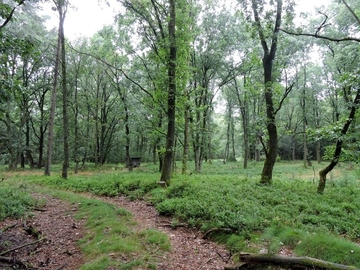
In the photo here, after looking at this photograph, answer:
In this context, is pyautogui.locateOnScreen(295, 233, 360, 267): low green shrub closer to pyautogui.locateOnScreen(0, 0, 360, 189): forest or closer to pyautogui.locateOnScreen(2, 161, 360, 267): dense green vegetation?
pyautogui.locateOnScreen(2, 161, 360, 267): dense green vegetation

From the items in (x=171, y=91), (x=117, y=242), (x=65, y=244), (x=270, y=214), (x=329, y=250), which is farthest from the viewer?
(x=171, y=91)

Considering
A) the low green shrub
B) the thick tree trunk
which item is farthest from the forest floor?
the thick tree trunk

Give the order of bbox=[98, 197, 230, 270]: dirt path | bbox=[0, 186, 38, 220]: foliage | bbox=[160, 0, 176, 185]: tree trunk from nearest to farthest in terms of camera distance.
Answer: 1. bbox=[98, 197, 230, 270]: dirt path
2. bbox=[0, 186, 38, 220]: foliage
3. bbox=[160, 0, 176, 185]: tree trunk

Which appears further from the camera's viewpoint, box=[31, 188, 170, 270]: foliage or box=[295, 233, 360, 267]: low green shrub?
box=[31, 188, 170, 270]: foliage

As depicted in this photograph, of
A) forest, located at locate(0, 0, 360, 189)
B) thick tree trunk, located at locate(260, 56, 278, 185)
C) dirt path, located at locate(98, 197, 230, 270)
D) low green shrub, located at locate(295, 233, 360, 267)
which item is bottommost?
dirt path, located at locate(98, 197, 230, 270)

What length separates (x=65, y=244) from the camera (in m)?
5.19

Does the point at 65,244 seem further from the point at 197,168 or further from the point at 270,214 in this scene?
the point at 197,168

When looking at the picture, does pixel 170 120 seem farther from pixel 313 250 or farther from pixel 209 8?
pixel 209 8

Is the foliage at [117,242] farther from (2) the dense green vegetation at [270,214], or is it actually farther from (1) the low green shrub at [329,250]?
(1) the low green shrub at [329,250]

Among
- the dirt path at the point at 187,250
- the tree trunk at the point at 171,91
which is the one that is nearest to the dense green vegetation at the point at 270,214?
the dirt path at the point at 187,250

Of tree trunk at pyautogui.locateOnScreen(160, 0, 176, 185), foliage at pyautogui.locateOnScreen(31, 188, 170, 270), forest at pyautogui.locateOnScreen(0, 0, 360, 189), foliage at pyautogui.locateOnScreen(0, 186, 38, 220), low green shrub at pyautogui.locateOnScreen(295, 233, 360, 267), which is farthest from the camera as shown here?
tree trunk at pyautogui.locateOnScreen(160, 0, 176, 185)

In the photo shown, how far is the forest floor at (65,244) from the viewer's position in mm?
4312

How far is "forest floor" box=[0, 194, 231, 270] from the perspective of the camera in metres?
4.31

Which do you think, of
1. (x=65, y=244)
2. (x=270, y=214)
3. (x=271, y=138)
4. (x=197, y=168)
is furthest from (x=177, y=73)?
(x=197, y=168)
